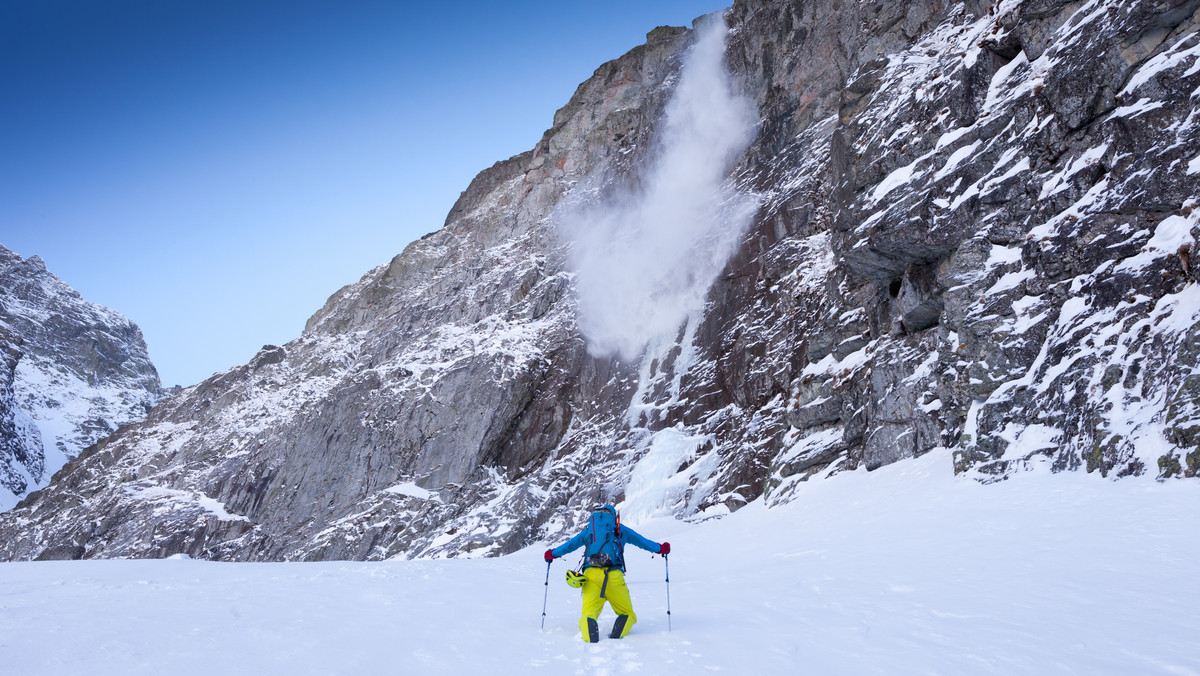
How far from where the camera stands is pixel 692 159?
52625 mm

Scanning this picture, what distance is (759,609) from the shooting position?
7926mm

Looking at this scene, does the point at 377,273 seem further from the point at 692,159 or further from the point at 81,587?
the point at 81,587

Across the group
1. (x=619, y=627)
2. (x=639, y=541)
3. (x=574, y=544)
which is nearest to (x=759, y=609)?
(x=639, y=541)

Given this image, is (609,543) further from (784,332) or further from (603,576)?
(784,332)

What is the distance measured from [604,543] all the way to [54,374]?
16897 centimetres

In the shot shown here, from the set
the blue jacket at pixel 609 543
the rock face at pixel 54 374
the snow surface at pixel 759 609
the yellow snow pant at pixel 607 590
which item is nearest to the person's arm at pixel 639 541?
the blue jacket at pixel 609 543

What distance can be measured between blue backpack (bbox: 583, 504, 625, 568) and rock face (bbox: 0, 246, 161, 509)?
134 metres

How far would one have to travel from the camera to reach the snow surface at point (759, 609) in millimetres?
5555

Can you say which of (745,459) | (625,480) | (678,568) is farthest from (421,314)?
(678,568)

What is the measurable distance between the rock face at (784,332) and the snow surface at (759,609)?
8.38ft

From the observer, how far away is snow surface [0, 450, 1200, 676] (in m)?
5.55

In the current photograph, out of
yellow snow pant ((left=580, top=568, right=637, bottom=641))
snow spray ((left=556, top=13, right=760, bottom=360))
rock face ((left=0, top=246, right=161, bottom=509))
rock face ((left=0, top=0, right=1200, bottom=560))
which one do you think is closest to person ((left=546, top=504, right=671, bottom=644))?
yellow snow pant ((left=580, top=568, right=637, bottom=641))

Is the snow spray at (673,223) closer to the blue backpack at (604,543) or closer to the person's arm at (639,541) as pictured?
the person's arm at (639,541)

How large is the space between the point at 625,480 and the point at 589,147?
1465 inches
